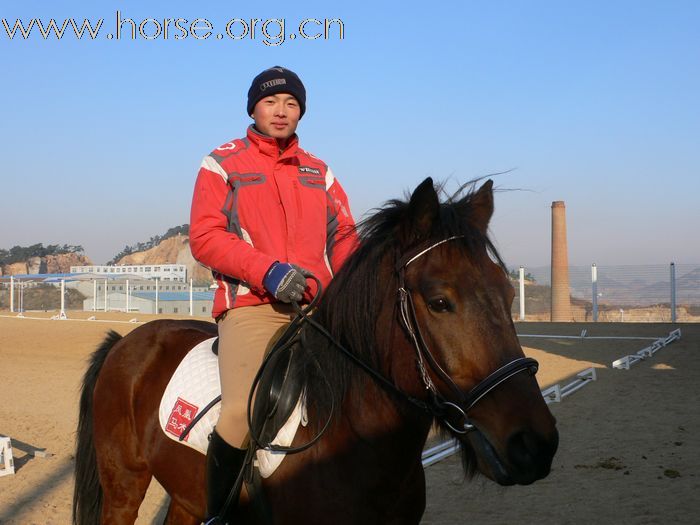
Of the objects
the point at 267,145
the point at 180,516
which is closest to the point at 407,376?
the point at 267,145

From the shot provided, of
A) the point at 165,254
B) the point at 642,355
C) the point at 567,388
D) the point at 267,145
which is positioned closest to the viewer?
the point at 267,145

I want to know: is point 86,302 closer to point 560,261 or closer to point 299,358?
point 560,261

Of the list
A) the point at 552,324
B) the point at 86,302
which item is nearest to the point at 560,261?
the point at 552,324

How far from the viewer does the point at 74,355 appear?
1717 centimetres

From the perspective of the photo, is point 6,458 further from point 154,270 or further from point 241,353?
point 154,270

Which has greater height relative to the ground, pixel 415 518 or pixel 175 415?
pixel 175 415

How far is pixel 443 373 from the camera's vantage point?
2135 millimetres

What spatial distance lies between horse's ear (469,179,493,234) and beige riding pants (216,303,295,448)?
95 cm

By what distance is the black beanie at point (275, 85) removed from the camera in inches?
120

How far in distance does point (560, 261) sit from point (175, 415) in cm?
3158

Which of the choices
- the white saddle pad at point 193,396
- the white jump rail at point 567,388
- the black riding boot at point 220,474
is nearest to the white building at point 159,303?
the white jump rail at point 567,388

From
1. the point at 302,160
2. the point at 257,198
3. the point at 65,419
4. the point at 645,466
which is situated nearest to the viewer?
the point at 257,198

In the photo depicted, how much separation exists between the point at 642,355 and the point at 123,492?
A: 1247cm

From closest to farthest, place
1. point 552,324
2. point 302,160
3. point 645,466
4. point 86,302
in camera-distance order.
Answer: point 302,160 < point 645,466 < point 552,324 < point 86,302
